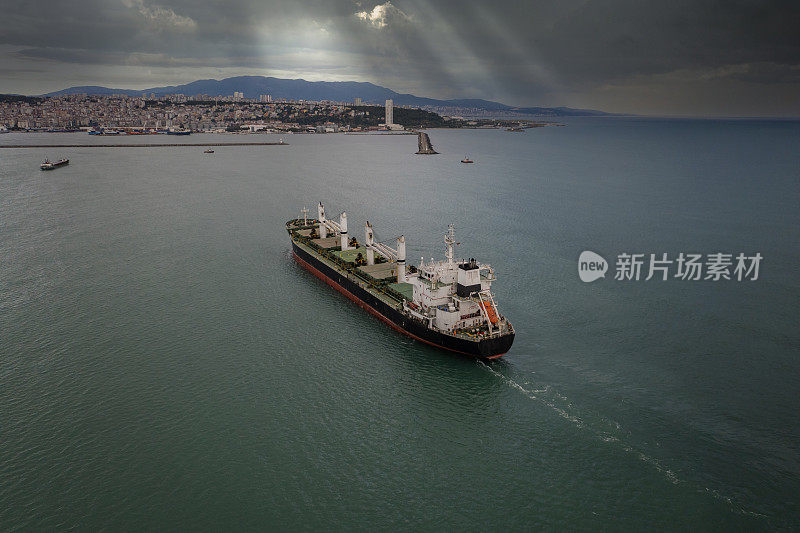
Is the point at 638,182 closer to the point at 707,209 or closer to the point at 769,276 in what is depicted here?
the point at 707,209

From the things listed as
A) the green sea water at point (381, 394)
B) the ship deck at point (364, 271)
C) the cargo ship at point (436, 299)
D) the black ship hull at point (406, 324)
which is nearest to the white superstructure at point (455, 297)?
the cargo ship at point (436, 299)

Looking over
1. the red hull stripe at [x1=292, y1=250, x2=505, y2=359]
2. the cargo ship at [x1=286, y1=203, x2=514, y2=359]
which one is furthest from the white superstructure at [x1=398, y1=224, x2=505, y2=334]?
the red hull stripe at [x1=292, y1=250, x2=505, y2=359]

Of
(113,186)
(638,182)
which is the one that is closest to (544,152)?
(638,182)

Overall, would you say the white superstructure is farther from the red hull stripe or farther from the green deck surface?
the green deck surface

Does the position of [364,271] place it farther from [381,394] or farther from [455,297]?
[381,394]

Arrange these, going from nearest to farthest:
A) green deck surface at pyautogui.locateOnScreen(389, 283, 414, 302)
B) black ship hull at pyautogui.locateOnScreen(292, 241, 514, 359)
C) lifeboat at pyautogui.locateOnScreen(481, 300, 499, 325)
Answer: black ship hull at pyautogui.locateOnScreen(292, 241, 514, 359) → lifeboat at pyautogui.locateOnScreen(481, 300, 499, 325) → green deck surface at pyautogui.locateOnScreen(389, 283, 414, 302)

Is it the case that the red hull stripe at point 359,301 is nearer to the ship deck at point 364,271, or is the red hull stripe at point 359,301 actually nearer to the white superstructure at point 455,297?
the ship deck at point 364,271

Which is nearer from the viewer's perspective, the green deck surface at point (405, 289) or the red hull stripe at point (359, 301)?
the red hull stripe at point (359, 301)
